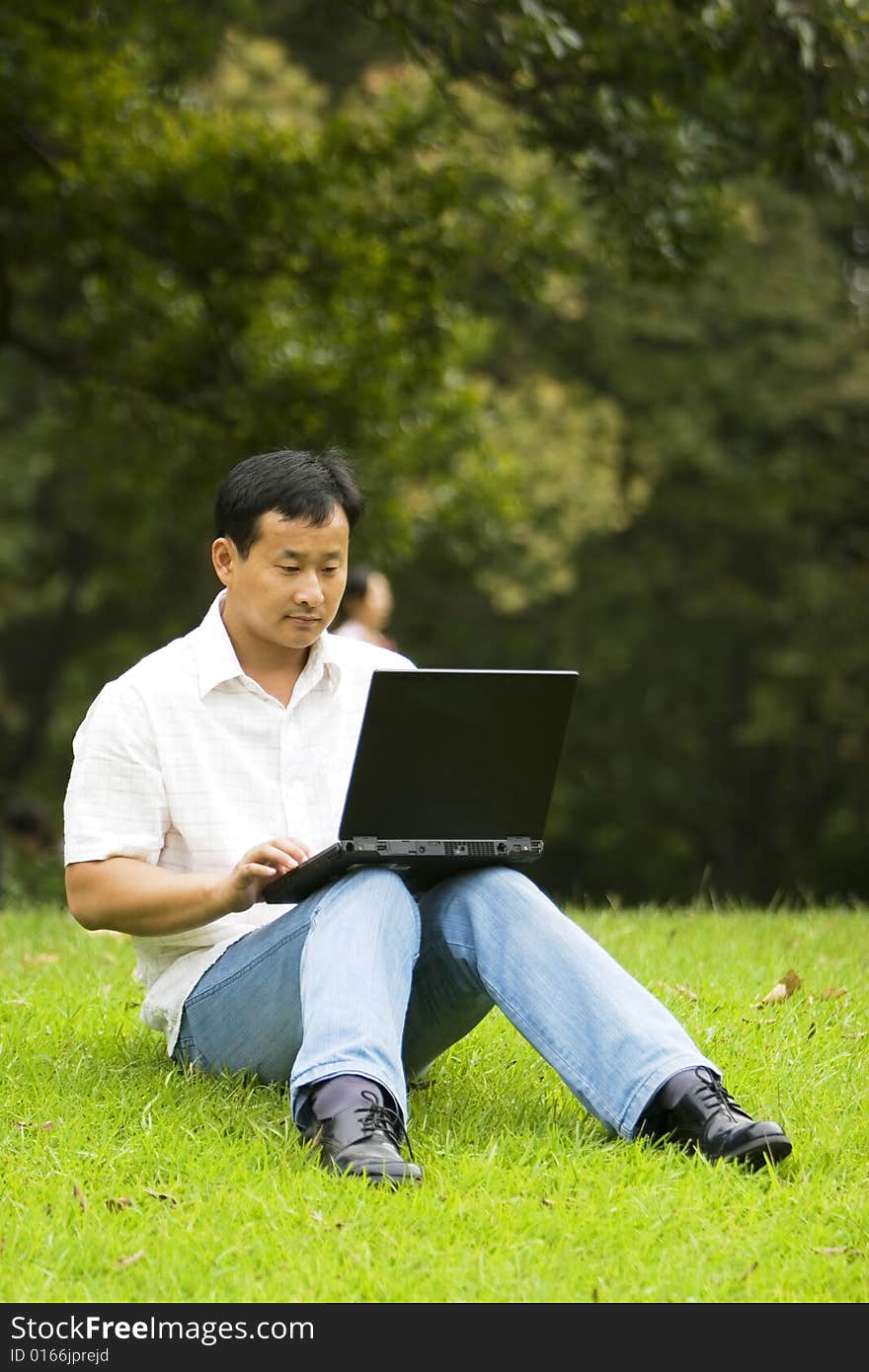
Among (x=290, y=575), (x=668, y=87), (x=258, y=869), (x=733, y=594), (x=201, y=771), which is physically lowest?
(x=258, y=869)

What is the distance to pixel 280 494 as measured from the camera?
3.73m

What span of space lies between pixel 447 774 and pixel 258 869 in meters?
0.42

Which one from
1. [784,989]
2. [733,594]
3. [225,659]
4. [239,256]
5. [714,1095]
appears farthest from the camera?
[733,594]

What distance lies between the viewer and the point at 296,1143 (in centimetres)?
342

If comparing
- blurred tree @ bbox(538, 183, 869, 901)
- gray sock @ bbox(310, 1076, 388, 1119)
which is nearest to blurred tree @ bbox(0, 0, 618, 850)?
blurred tree @ bbox(538, 183, 869, 901)

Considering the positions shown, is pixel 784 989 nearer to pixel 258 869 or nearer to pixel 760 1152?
pixel 760 1152

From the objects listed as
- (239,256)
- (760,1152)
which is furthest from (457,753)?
(239,256)

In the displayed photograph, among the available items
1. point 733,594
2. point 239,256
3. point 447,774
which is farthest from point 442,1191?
point 733,594

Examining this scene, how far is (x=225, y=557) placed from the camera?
12.6 feet

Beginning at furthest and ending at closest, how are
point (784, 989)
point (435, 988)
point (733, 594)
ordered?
1. point (733, 594)
2. point (784, 989)
3. point (435, 988)

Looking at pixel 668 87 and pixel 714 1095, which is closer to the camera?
pixel 714 1095

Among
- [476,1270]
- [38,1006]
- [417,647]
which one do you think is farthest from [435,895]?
[417,647]

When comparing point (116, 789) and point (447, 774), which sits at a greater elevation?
point (447, 774)
